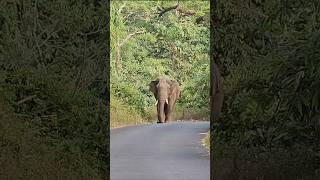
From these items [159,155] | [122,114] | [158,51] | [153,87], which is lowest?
[159,155]

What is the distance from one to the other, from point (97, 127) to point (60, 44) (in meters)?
0.52

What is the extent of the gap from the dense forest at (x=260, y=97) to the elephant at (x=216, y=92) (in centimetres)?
3

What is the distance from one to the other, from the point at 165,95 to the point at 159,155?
1936mm

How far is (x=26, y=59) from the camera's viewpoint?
313 centimetres

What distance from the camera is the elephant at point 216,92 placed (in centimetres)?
315

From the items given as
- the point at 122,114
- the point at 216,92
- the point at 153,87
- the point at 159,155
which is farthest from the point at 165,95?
the point at 216,92

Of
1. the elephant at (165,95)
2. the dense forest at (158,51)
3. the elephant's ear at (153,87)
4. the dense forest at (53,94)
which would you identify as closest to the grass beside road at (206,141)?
the dense forest at (158,51)

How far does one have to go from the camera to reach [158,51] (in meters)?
4.46

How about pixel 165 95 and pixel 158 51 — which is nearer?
pixel 158 51

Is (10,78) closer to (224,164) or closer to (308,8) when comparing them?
(224,164)

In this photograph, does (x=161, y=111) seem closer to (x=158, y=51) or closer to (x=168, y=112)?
(x=168, y=112)

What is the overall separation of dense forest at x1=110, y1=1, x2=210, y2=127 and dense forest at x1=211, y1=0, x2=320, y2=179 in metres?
0.43

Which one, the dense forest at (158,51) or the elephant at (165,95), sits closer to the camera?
the dense forest at (158,51)

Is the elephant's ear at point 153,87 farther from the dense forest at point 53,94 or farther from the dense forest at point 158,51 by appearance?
the dense forest at point 53,94
